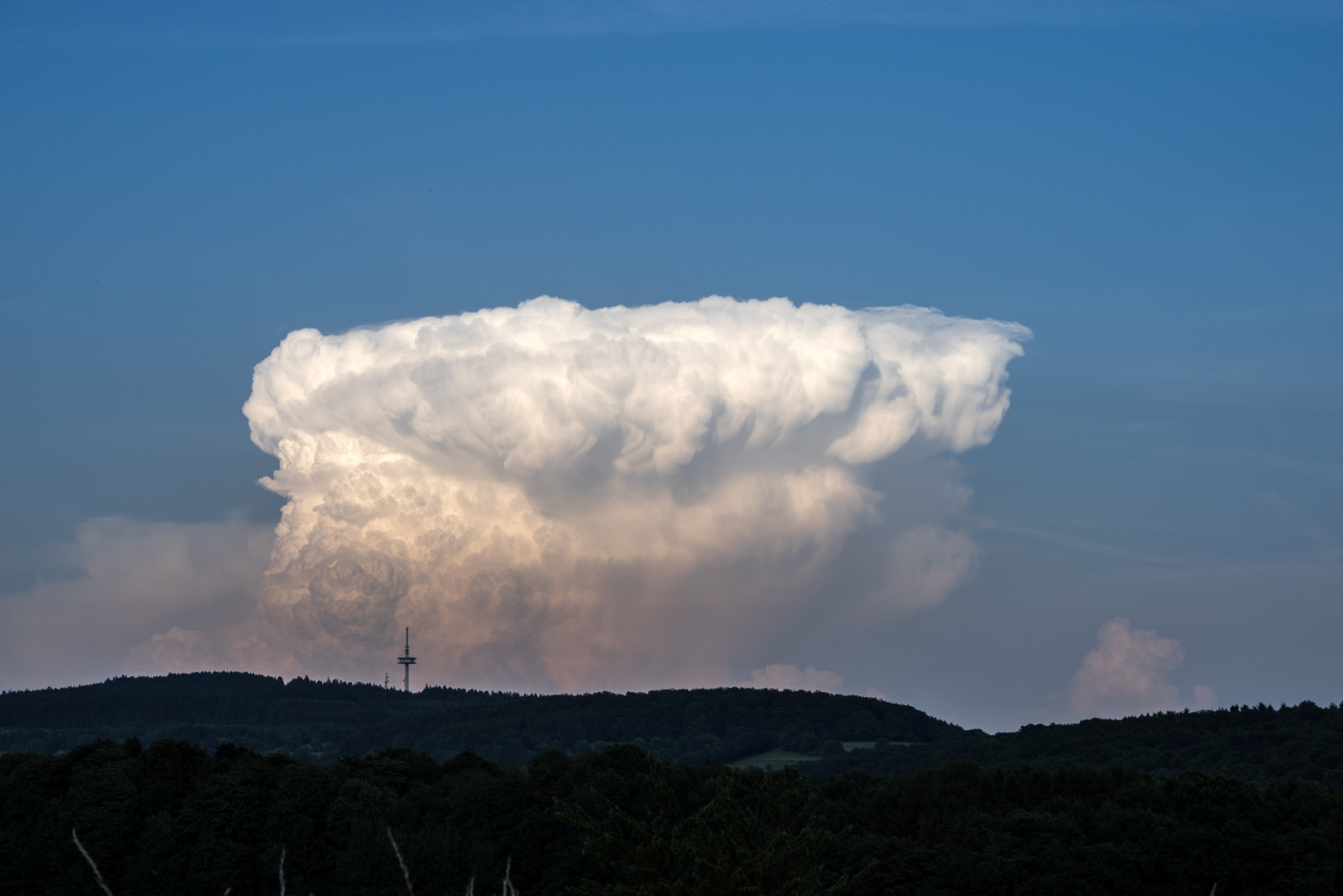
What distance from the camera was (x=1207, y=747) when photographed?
17488cm

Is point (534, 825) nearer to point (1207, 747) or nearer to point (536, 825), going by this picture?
point (536, 825)

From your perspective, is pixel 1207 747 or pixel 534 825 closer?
pixel 534 825

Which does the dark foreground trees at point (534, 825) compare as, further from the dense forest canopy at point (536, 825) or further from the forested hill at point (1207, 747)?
the forested hill at point (1207, 747)

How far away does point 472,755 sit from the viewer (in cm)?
11719

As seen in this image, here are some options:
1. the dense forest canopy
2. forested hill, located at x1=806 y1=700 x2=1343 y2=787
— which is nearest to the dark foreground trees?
the dense forest canopy

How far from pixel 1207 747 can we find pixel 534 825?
→ 120 meters

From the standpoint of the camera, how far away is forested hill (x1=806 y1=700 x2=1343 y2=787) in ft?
525

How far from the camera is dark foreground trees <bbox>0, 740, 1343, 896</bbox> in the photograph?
7869 centimetres

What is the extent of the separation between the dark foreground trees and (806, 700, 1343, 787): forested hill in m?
67.0

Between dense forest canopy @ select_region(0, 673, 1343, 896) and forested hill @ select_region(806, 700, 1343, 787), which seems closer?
dense forest canopy @ select_region(0, 673, 1343, 896)

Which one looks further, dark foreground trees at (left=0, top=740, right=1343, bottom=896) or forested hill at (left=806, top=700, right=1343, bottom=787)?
forested hill at (left=806, top=700, right=1343, bottom=787)

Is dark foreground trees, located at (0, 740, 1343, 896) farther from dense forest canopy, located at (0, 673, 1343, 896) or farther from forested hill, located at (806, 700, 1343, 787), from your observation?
forested hill, located at (806, 700, 1343, 787)

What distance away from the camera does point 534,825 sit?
93062mm

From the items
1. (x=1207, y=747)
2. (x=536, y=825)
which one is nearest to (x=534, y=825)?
(x=536, y=825)
